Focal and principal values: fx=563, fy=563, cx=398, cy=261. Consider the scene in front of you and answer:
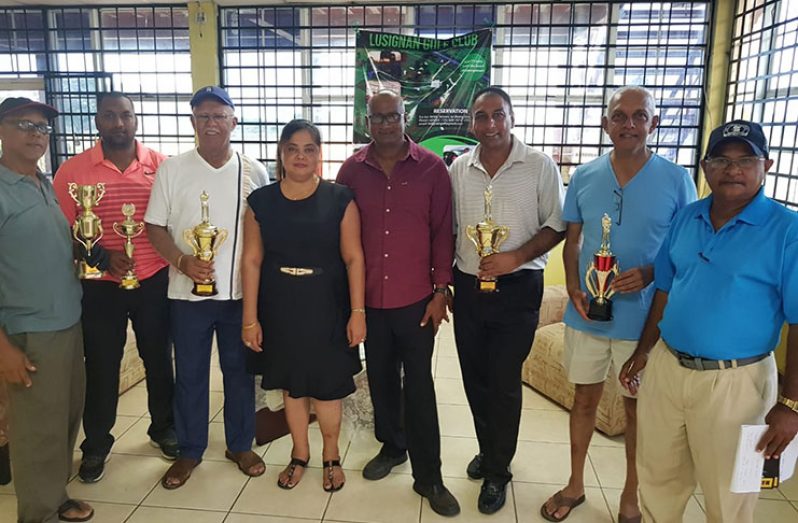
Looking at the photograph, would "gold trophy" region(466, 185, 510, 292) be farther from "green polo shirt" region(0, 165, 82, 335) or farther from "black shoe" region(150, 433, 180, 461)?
"black shoe" region(150, 433, 180, 461)

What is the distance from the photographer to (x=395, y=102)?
2.11 metres

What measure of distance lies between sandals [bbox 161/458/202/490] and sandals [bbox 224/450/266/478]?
0.58ft

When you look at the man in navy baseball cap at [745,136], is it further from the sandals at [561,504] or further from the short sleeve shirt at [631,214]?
the sandals at [561,504]

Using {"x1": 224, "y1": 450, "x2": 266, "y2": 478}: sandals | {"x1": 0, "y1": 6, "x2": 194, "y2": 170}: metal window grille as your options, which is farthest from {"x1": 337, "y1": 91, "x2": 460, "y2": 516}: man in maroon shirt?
{"x1": 0, "y1": 6, "x2": 194, "y2": 170}: metal window grille

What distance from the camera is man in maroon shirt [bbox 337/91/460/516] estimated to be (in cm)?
217

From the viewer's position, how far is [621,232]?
2.01 m

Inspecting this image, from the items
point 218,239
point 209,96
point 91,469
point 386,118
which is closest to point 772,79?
point 386,118

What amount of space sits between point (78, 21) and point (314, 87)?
7.61ft

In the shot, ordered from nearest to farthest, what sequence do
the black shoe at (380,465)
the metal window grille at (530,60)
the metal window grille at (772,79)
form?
the black shoe at (380,465) → the metal window grille at (772,79) → the metal window grille at (530,60)

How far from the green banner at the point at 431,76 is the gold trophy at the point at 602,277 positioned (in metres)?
3.23

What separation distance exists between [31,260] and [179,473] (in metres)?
1.15

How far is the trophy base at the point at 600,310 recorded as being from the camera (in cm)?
200

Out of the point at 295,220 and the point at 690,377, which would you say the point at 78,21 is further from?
the point at 690,377

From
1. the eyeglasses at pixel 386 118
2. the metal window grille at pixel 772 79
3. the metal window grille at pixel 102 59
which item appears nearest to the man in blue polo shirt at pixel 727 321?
the eyeglasses at pixel 386 118
